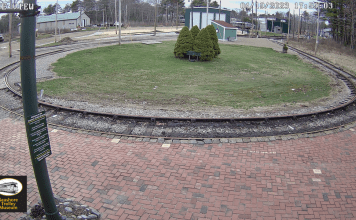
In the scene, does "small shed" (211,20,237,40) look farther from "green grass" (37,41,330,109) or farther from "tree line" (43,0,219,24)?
"tree line" (43,0,219,24)

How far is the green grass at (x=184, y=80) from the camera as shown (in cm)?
1394

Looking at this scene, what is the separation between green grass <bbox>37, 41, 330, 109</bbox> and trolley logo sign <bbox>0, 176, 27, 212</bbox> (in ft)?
25.1

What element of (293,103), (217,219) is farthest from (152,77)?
(217,219)

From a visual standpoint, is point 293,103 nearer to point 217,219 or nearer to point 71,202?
point 217,219

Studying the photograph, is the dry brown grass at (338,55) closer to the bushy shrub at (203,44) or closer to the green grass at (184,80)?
the green grass at (184,80)

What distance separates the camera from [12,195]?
5.55 m

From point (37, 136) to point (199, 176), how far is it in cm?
374

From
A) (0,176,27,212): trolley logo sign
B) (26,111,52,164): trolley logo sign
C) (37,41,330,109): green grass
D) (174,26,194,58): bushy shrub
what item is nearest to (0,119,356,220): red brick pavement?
(0,176,27,212): trolley logo sign

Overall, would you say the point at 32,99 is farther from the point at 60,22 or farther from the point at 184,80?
the point at 60,22

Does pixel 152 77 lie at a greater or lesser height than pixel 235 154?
greater

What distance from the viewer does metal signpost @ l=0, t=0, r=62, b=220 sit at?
446 cm

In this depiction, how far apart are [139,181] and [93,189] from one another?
100 centimetres

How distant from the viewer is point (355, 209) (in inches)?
235

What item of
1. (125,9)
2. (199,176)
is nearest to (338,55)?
(199,176)
